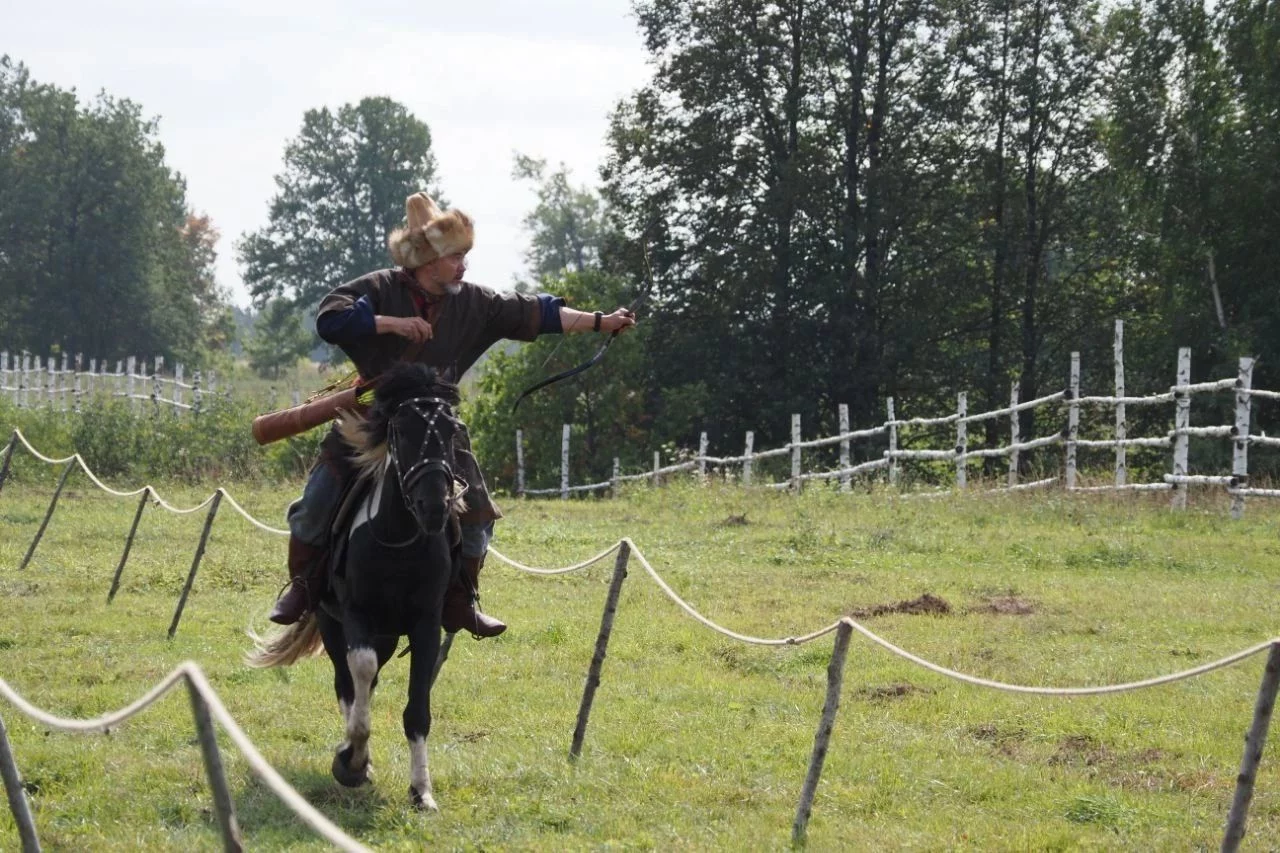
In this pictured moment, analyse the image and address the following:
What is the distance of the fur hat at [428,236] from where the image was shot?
299 inches

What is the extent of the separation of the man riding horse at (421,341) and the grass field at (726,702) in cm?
91

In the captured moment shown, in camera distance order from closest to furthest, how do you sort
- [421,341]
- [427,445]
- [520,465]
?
[427,445] → [421,341] → [520,465]

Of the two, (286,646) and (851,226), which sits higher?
(851,226)

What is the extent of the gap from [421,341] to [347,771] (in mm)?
2090

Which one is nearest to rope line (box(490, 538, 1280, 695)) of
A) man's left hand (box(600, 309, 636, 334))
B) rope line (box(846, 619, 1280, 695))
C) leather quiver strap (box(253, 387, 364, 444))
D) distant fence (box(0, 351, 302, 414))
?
rope line (box(846, 619, 1280, 695))

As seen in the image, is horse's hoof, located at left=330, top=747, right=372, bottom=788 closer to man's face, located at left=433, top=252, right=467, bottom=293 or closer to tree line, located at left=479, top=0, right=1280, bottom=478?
man's face, located at left=433, top=252, right=467, bottom=293

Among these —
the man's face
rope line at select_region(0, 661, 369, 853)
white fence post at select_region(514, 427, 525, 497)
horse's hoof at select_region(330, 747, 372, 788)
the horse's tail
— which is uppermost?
the man's face

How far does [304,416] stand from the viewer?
7664mm

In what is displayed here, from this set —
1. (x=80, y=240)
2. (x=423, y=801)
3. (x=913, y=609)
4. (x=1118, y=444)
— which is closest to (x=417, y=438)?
(x=423, y=801)

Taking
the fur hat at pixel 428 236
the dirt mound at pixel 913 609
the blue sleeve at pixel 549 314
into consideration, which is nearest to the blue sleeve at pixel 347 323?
the fur hat at pixel 428 236

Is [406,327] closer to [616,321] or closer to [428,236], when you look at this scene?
[428,236]

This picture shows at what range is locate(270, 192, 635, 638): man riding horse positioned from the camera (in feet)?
24.6

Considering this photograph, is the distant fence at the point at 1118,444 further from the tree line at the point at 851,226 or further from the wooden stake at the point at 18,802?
the wooden stake at the point at 18,802

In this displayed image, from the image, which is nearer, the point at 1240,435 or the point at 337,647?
the point at 337,647
